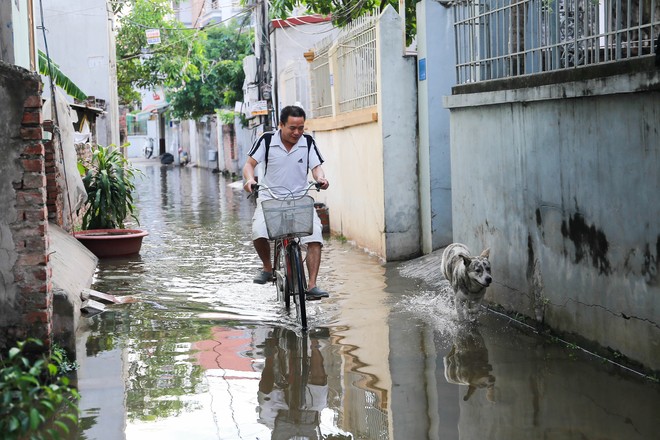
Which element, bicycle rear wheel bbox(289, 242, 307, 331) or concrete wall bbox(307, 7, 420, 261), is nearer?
bicycle rear wheel bbox(289, 242, 307, 331)

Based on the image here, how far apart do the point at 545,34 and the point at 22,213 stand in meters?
4.62

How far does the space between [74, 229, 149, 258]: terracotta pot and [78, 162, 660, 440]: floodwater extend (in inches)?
90.0

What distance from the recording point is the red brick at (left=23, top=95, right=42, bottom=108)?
6016mm

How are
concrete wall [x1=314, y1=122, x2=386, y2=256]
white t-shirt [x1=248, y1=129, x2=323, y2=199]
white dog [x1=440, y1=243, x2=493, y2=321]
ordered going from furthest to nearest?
concrete wall [x1=314, y1=122, x2=386, y2=256] → white t-shirt [x1=248, y1=129, x2=323, y2=199] → white dog [x1=440, y1=243, x2=493, y2=321]

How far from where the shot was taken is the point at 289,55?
23.6m

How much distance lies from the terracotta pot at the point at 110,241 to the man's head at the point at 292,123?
524 cm

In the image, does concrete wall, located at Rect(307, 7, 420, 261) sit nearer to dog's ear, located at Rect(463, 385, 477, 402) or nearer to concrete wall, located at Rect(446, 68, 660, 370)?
concrete wall, located at Rect(446, 68, 660, 370)

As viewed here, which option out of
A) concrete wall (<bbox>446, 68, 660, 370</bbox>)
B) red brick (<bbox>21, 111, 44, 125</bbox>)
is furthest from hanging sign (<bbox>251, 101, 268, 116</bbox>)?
red brick (<bbox>21, 111, 44, 125</bbox>)

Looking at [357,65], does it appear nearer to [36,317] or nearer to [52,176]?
[52,176]

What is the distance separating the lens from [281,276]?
337 inches

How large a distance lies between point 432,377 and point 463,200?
3510mm

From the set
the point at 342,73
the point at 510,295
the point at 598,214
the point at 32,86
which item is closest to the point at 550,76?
the point at 598,214

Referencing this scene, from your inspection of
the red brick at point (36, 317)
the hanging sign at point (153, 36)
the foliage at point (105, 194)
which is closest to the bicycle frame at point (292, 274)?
the red brick at point (36, 317)

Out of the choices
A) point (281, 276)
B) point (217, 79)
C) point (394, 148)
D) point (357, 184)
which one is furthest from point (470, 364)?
point (217, 79)
